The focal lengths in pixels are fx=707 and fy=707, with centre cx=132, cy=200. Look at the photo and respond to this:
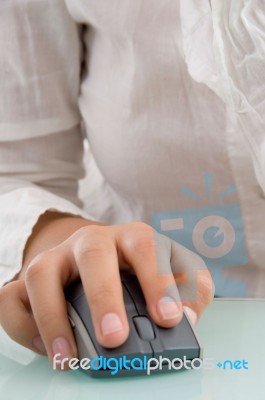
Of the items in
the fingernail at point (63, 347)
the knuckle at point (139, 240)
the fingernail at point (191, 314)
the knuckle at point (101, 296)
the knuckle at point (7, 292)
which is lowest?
the knuckle at point (7, 292)

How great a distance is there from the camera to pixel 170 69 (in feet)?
1.15

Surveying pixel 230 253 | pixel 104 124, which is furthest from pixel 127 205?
pixel 230 253

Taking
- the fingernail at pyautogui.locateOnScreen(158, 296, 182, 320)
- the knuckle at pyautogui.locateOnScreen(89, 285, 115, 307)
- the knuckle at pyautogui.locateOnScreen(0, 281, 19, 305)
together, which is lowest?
the knuckle at pyautogui.locateOnScreen(0, 281, 19, 305)

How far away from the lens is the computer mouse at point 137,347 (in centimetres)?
21

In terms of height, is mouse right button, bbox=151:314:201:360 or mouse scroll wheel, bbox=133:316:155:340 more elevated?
mouse scroll wheel, bbox=133:316:155:340

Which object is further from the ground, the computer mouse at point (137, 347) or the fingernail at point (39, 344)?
the computer mouse at point (137, 347)

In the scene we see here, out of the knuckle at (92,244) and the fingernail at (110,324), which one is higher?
the knuckle at (92,244)

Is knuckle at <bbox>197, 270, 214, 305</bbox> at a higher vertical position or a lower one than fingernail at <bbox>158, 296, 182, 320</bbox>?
lower

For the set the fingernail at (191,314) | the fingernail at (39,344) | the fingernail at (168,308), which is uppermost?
the fingernail at (168,308)

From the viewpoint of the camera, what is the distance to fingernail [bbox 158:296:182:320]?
0.22 meters

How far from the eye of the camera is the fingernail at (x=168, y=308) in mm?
218

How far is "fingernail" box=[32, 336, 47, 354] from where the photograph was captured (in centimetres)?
23

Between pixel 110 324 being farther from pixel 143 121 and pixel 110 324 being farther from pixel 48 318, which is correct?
pixel 143 121

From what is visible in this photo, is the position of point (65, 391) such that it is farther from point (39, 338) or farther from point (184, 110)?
point (184, 110)
